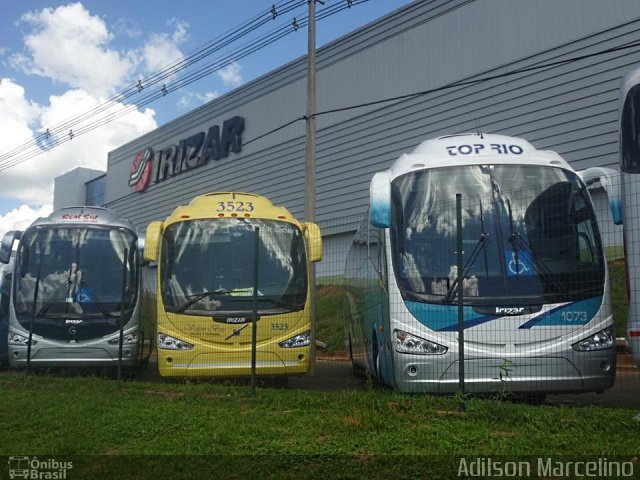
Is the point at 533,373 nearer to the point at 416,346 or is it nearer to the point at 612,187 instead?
the point at 416,346

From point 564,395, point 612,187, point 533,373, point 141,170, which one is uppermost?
point 141,170

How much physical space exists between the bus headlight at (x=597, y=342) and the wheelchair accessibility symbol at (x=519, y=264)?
0.88 meters

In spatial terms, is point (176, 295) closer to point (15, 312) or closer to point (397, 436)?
point (15, 312)

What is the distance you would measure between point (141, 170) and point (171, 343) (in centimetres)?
2981

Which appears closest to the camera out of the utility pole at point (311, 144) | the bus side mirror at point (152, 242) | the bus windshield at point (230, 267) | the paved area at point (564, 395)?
the paved area at point (564, 395)

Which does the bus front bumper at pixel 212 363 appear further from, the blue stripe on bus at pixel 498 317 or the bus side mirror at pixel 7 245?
the bus side mirror at pixel 7 245

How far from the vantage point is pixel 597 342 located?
696 centimetres

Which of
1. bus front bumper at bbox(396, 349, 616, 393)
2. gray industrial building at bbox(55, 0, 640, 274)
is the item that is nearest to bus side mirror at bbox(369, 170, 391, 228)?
bus front bumper at bbox(396, 349, 616, 393)

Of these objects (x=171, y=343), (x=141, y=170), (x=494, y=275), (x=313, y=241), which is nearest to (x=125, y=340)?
(x=171, y=343)

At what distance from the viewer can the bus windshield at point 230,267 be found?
9430 millimetres

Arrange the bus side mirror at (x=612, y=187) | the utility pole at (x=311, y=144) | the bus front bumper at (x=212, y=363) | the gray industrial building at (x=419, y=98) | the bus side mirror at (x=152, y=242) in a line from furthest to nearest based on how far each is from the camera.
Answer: the gray industrial building at (x=419, y=98), the utility pole at (x=311, y=144), the bus side mirror at (x=152, y=242), the bus front bumper at (x=212, y=363), the bus side mirror at (x=612, y=187)

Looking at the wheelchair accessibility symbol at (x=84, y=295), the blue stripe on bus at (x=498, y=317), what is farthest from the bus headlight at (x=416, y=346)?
the wheelchair accessibility symbol at (x=84, y=295)

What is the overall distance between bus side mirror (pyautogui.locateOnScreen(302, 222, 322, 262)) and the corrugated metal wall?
2568mm

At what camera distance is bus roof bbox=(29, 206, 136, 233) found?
39.2 feet
